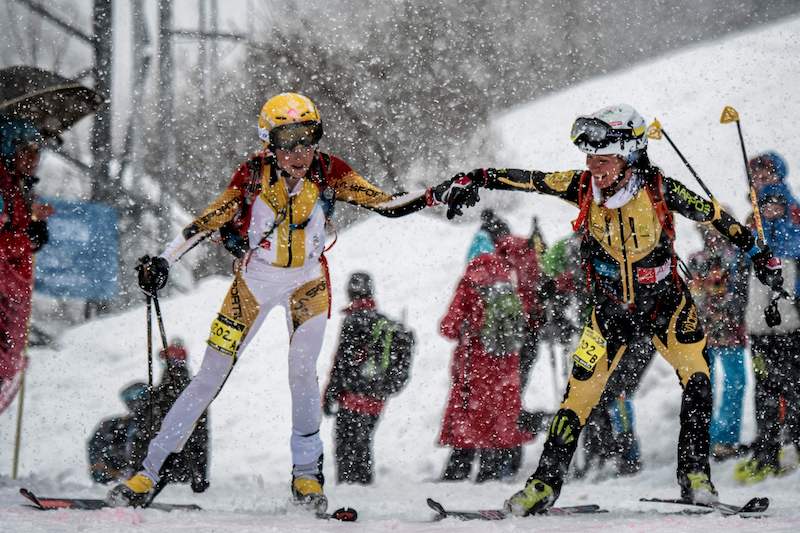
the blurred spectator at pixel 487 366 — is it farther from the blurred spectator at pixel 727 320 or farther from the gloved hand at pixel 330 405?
the blurred spectator at pixel 727 320

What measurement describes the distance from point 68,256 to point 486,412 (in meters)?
6.83

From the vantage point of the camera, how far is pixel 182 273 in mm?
19344

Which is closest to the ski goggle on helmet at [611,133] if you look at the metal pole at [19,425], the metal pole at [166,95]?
the metal pole at [19,425]

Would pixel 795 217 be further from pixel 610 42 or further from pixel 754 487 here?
pixel 610 42

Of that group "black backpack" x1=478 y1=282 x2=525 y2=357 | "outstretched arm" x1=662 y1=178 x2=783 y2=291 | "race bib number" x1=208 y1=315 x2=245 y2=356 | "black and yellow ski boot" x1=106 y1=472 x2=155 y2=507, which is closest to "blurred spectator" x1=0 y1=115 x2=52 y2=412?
"race bib number" x1=208 y1=315 x2=245 y2=356

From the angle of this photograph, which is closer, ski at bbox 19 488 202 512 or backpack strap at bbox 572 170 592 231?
ski at bbox 19 488 202 512

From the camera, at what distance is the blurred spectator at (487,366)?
5.88 m

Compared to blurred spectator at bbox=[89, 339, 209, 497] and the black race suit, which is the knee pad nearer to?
the black race suit

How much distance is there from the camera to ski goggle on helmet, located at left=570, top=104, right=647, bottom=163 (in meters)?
3.98

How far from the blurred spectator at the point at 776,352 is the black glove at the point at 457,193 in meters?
2.35

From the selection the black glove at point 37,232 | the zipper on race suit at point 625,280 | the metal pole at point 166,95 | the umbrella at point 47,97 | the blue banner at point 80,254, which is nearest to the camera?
the zipper on race suit at point 625,280

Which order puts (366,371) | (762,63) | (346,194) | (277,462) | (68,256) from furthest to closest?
(762,63) < (68,256) < (277,462) < (366,371) < (346,194)

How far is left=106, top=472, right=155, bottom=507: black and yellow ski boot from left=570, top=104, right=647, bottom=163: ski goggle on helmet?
2.52 metres

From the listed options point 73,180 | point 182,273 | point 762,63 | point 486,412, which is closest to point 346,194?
point 486,412
